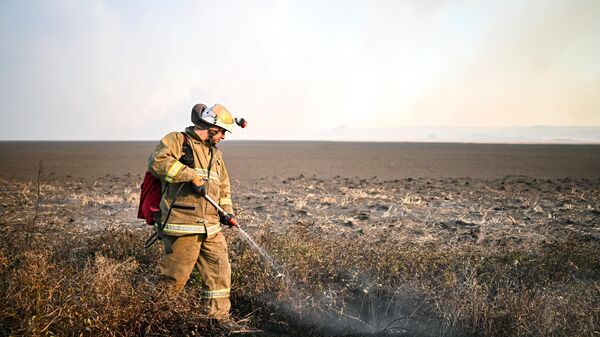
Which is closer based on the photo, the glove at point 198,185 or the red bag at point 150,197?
the glove at point 198,185

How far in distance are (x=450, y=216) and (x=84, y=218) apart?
814cm

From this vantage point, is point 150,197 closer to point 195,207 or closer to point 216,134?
point 195,207

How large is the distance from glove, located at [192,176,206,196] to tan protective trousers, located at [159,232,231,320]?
46 cm

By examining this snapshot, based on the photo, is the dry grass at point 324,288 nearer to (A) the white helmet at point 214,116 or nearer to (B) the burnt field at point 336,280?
(B) the burnt field at point 336,280

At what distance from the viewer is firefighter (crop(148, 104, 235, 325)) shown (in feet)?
12.8

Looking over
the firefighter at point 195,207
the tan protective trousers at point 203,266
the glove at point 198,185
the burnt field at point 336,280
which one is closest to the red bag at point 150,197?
the firefighter at point 195,207

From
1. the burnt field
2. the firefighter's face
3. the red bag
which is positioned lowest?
the burnt field

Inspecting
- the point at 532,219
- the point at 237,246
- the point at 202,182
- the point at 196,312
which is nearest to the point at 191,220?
the point at 202,182

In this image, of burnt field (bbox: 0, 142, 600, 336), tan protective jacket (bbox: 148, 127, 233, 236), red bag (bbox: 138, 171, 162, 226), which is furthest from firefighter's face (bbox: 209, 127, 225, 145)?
burnt field (bbox: 0, 142, 600, 336)

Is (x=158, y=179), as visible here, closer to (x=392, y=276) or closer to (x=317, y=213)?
(x=392, y=276)

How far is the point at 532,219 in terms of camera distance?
362 inches

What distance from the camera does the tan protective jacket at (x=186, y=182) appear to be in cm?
380

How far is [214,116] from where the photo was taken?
412 cm

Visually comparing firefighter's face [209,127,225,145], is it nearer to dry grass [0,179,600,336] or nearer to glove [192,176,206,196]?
glove [192,176,206,196]
